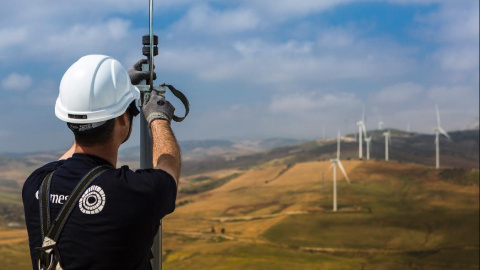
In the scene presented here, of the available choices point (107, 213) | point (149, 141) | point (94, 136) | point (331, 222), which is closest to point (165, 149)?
point (94, 136)

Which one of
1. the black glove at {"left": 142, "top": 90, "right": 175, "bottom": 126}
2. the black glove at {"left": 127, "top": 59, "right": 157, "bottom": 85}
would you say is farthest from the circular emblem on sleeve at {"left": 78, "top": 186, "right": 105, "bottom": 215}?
the black glove at {"left": 127, "top": 59, "right": 157, "bottom": 85}

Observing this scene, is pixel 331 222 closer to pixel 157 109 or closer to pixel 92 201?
pixel 157 109

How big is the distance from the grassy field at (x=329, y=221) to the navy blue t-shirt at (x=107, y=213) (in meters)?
46.4

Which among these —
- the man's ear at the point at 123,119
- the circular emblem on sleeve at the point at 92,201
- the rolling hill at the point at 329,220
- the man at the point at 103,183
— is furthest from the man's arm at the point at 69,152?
the rolling hill at the point at 329,220

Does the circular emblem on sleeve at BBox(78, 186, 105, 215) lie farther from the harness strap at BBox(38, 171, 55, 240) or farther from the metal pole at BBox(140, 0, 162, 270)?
→ the metal pole at BBox(140, 0, 162, 270)

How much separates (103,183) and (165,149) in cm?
55

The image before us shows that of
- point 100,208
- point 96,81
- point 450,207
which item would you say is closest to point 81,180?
point 100,208

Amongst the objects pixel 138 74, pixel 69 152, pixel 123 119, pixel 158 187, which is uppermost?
pixel 138 74

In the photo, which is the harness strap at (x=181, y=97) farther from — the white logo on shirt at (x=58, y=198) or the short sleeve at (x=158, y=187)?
the white logo on shirt at (x=58, y=198)

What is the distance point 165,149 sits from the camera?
332 cm

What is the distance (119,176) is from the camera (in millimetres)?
2979

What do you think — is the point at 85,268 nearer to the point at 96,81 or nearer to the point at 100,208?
the point at 100,208

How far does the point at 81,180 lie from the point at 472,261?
6448 centimetres

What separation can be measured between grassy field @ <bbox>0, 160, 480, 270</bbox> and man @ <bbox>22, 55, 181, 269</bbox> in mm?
46249
